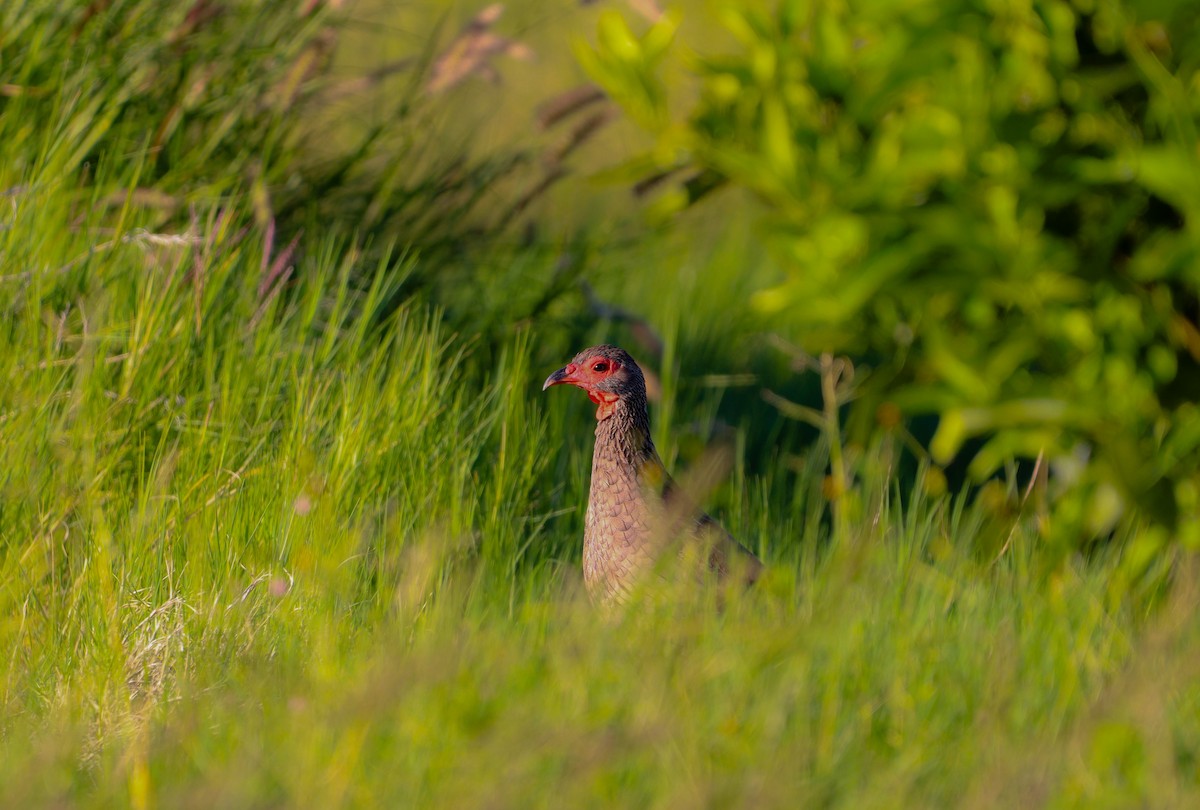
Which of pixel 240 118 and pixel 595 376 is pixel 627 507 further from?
pixel 240 118

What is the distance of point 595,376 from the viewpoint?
477 cm

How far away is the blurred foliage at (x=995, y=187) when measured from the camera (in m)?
3.42

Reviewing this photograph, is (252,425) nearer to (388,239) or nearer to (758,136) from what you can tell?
(388,239)

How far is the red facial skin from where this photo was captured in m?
4.73

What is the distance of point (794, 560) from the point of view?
15.9 ft

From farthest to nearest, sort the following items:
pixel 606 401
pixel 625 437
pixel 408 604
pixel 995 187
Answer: pixel 606 401, pixel 625 437, pixel 408 604, pixel 995 187

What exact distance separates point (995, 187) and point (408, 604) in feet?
5.55

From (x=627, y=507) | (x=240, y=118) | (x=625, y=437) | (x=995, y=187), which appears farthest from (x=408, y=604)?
(x=240, y=118)

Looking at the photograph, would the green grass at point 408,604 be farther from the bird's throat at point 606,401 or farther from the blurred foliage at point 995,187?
the blurred foliage at point 995,187

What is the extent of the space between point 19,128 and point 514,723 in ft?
11.7

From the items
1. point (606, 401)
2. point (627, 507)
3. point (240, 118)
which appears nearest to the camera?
point (627, 507)

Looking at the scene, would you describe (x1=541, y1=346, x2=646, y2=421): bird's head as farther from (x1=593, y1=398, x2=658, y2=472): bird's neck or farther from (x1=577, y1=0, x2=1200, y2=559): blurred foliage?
(x1=577, y1=0, x2=1200, y2=559): blurred foliage

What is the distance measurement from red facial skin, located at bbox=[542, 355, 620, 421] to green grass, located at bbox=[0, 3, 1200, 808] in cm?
31

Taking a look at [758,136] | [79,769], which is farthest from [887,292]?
[79,769]
